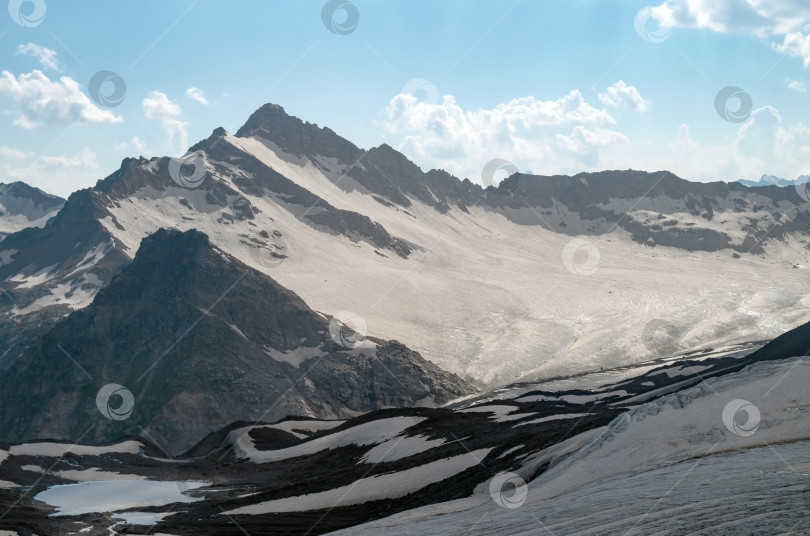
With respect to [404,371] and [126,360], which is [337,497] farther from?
[126,360]

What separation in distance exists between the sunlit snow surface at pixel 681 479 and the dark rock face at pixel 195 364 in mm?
110404

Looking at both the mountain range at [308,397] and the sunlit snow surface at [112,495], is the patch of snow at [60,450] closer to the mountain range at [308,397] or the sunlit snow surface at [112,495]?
the mountain range at [308,397]

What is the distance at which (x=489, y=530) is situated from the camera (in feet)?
70.1

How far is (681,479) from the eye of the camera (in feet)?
66.1

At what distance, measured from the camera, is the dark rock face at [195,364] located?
13700 centimetres

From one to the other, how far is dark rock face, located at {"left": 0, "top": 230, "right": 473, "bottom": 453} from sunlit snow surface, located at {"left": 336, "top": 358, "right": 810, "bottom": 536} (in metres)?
110

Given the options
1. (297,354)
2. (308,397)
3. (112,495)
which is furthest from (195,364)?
(112,495)

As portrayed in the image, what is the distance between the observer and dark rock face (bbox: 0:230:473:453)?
137 metres

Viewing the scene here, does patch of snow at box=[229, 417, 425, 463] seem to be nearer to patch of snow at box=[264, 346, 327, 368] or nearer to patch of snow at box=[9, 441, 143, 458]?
patch of snow at box=[9, 441, 143, 458]

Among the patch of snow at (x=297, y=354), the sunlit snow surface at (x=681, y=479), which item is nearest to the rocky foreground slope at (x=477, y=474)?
the sunlit snow surface at (x=681, y=479)

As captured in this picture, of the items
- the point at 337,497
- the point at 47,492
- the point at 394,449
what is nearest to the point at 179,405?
the point at 47,492

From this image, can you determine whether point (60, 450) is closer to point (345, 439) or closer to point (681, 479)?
point (345, 439)

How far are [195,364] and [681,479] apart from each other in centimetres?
13288

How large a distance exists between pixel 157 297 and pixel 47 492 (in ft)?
374
